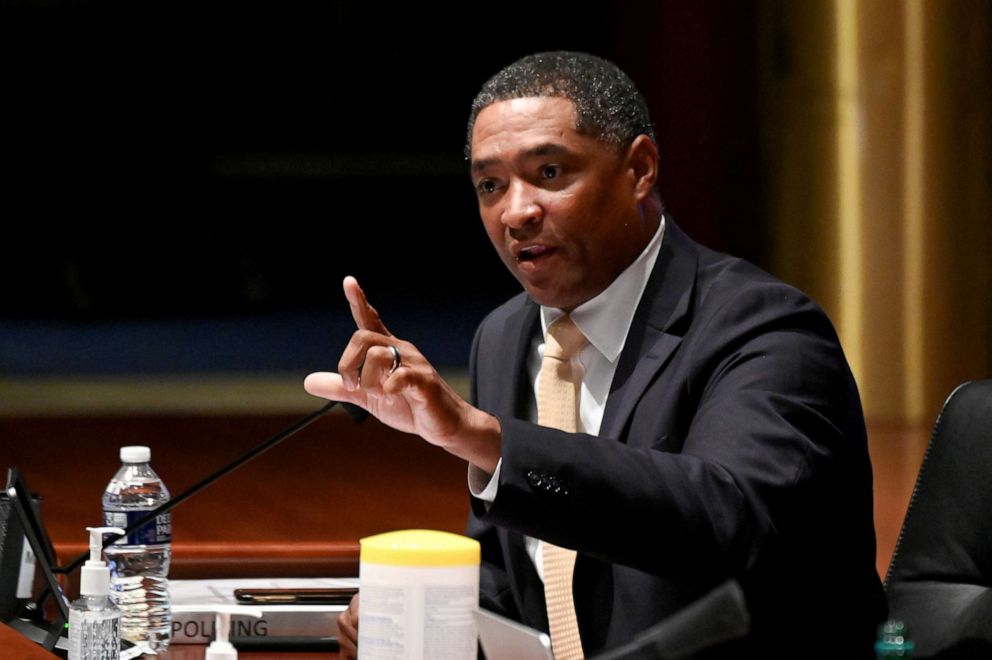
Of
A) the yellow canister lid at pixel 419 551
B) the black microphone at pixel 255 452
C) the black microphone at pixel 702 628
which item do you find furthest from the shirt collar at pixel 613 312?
the black microphone at pixel 702 628

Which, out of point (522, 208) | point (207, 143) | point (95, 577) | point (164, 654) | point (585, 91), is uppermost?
point (207, 143)

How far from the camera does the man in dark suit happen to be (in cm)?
134

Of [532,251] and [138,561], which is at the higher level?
[532,251]

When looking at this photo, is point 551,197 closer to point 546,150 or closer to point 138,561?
point 546,150

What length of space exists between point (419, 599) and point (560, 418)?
0.58m

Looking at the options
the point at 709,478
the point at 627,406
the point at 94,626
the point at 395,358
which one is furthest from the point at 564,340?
the point at 94,626

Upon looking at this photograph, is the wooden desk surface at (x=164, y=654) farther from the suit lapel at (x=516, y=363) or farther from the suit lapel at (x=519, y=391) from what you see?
the suit lapel at (x=516, y=363)

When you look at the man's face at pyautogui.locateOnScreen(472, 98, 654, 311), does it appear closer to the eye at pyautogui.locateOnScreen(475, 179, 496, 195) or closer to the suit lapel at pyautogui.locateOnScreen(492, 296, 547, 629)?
the eye at pyautogui.locateOnScreen(475, 179, 496, 195)

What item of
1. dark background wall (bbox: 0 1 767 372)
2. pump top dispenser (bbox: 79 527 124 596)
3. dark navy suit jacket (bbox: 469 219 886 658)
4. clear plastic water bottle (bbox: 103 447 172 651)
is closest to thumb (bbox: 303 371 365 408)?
dark navy suit jacket (bbox: 469 219 886 658)

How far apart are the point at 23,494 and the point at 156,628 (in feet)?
0.69

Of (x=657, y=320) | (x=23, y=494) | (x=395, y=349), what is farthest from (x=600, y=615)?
(x=23, y=494)

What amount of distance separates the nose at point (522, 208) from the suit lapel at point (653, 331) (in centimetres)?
16

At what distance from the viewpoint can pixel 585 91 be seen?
1.72 meters

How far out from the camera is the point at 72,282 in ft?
24.3
